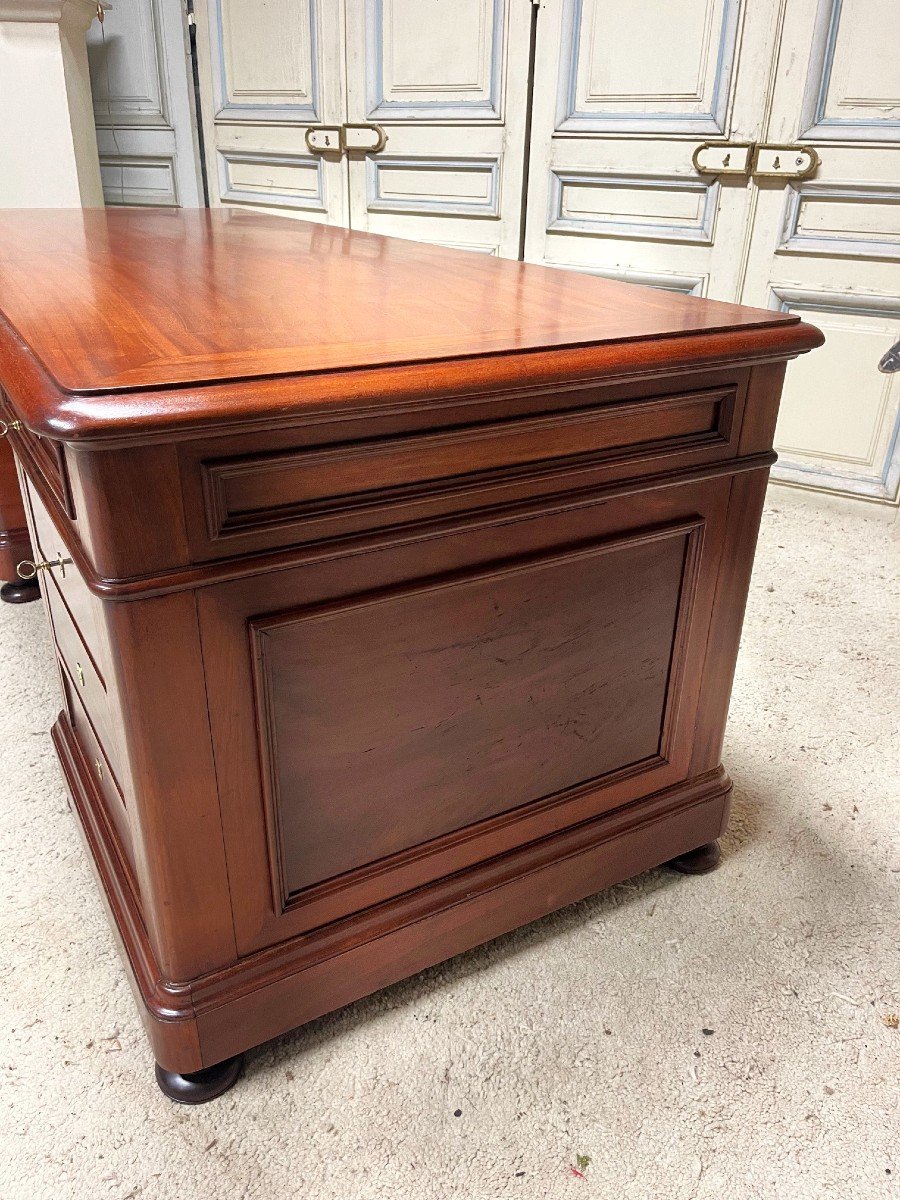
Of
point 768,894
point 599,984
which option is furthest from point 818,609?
point 599,984

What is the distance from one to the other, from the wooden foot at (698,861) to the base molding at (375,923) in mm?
27

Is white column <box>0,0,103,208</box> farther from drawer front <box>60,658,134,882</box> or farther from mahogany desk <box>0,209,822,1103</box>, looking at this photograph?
drawer front <box>60,658,134,882</box>

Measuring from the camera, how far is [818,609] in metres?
2.16

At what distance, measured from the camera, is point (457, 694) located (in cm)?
102

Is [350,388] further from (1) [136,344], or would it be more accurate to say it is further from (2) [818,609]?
(2) [818,609]

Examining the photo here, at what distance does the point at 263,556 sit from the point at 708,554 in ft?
1.92

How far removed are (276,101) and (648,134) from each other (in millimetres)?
1566

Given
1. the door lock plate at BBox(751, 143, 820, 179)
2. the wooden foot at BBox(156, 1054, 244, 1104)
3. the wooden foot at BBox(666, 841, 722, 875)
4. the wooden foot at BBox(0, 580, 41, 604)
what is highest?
the door lock plate at BBox(751, 143, 820, 179)

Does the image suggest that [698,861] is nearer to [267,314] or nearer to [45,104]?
[267,314]

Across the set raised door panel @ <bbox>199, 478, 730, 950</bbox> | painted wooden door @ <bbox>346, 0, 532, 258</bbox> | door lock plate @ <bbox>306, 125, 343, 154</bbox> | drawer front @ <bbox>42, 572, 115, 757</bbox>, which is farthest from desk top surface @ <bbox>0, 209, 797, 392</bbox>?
door lock plate @ <bbox>306, 125, 343, 154</bbox>

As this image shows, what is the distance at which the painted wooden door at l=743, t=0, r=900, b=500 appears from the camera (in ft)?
7.72

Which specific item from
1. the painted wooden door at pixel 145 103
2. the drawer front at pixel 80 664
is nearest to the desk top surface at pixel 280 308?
the drawer front at pixel 80 664

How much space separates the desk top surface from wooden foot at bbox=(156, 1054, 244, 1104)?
→ 737mm

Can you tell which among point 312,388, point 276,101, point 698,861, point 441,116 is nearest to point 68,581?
point 312,388
